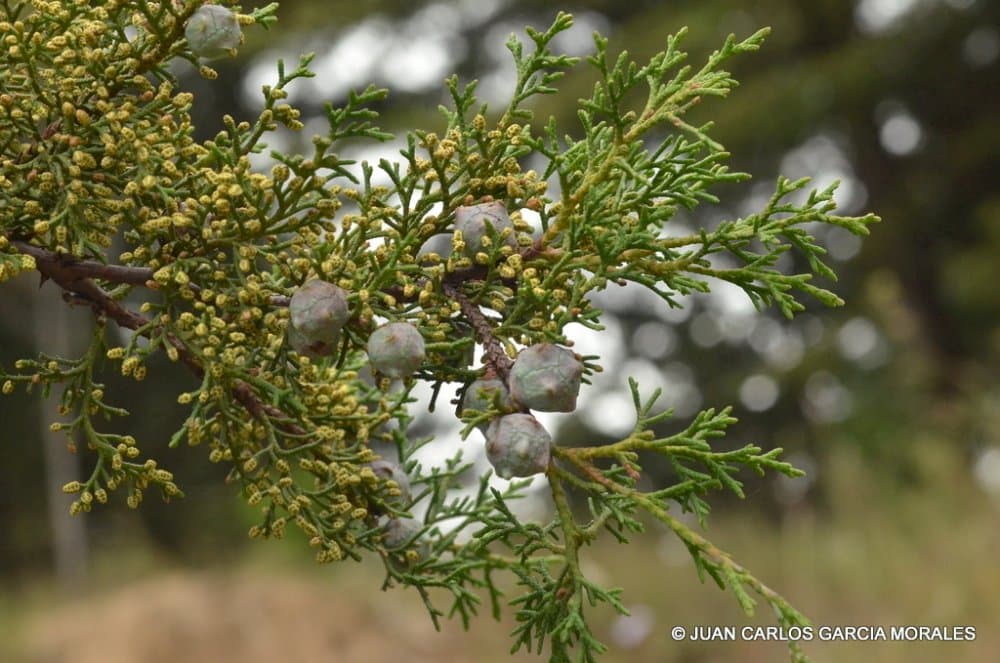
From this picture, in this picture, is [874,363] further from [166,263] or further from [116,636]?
[166,263]

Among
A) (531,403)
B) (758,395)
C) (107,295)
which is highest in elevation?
(758,395)

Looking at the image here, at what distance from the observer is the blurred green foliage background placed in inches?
253

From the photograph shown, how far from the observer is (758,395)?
14523mm

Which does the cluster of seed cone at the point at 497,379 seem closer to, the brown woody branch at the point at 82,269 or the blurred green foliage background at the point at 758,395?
the brown woody branch at the point at 82,269

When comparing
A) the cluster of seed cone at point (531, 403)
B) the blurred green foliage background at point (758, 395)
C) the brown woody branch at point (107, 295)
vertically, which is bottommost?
the cluster of seed cone at point (531, 403)

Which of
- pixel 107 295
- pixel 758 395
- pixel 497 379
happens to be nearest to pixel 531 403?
pixel 497 379

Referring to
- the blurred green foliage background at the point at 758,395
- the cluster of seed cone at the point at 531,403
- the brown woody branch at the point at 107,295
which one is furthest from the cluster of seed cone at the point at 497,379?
the blurred green foliage background at the point at 758,395

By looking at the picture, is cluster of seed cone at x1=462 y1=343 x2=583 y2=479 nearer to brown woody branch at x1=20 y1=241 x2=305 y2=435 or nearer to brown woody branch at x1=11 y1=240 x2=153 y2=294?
brown woody branch at x1=20 y1=241 x2=305 y2=435

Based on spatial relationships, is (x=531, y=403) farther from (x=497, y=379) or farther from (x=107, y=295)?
(x=107, y=295)

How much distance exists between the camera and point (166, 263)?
1.37 m

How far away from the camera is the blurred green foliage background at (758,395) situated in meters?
6.43

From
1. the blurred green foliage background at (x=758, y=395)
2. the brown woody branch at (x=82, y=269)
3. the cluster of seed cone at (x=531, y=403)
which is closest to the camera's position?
the cluster of seed cone at (x=531, y=403)

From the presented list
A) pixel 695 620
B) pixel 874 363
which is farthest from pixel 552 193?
pixel 874 363

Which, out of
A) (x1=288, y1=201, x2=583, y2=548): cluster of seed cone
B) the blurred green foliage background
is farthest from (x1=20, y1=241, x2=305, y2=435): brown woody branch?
the blurred green foliage background
